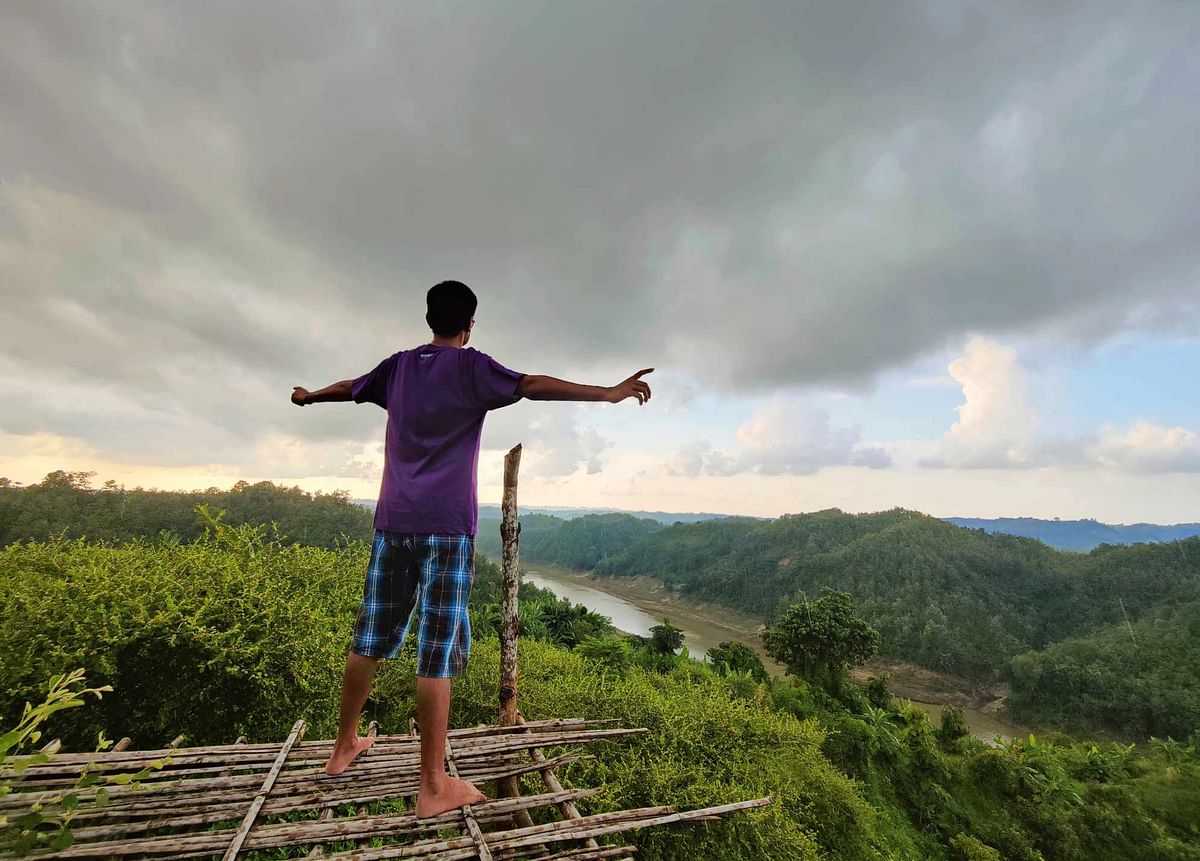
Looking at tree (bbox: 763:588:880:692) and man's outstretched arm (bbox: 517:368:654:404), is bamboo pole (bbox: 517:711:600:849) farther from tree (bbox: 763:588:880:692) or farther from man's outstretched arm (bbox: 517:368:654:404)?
tree (bbox: 763:588:880:692)

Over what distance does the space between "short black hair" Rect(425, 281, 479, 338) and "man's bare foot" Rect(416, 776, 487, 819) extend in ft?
7.68

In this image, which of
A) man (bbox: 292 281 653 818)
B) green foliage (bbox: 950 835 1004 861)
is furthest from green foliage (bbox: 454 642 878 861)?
green foliage (bbox: 950 835 1004 861)

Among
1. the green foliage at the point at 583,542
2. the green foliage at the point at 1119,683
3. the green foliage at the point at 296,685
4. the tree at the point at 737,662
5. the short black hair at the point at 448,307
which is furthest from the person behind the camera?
the green foliage at the point at 583,542

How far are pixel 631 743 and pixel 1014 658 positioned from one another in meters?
60.4

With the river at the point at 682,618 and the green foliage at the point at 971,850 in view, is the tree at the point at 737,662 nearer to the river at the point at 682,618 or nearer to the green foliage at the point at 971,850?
the river at the point at 682,618

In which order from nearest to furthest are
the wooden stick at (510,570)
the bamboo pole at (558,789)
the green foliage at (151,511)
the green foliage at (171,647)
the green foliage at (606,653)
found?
the bamboo pole at (558,789), the wooden stick at (510,570), the green foliage at (171,647), the green foliage at (606,653), the green foliage at (151,511)

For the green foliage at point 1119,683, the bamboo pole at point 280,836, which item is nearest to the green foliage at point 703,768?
the bamboo pole at point 280,836

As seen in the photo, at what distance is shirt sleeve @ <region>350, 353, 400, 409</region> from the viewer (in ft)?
9.55

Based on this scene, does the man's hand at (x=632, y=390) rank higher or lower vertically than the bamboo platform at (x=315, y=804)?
higher

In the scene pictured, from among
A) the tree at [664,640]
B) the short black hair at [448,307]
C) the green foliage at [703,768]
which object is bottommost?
the tree at [664,640]

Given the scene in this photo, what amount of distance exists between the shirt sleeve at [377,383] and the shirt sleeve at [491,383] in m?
0.60

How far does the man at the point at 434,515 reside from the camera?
2557 millimetres

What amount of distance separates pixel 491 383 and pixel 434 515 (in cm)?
72

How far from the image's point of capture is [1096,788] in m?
23.8
